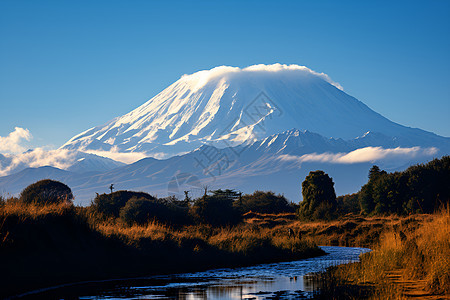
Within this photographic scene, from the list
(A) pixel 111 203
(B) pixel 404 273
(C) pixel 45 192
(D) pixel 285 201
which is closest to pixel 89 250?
(B) pixel 404 273

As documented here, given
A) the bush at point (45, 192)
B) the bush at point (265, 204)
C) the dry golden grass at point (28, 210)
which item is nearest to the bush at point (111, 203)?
the bush at point (45, 192)

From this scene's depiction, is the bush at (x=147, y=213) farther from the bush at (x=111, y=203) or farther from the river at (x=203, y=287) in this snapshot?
the river at (x=203, y=287)

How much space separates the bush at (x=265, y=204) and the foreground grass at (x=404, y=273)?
4488 cm

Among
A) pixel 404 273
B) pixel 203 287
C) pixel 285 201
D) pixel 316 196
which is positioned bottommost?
pixel 203 287

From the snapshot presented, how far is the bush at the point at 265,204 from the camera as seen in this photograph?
6962 centimetres

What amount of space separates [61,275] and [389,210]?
49.4 meters

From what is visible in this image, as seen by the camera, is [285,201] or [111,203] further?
[285,201]

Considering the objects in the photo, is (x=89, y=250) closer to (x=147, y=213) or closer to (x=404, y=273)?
(x=404, y=273)

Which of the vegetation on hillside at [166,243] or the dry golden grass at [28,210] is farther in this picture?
the dry golden grass at [28,210]

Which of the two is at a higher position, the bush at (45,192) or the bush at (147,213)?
the bush at (45,192)

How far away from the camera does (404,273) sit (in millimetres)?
20328

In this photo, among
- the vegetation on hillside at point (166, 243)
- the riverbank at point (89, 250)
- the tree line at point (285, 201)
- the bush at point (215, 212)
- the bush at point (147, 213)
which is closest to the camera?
the vegetation on hillside at point (166, 243)

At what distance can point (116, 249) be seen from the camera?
1004 inches

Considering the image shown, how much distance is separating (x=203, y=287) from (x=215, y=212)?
24141 mm
